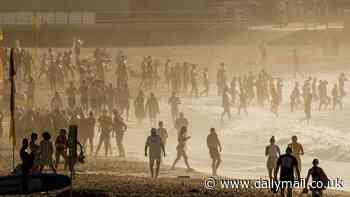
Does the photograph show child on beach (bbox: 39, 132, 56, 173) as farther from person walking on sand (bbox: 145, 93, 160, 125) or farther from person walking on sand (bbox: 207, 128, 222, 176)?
person walking on sand (bbox: 145, 93, 160, 125)

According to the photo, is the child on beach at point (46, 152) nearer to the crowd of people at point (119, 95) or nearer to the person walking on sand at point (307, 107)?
the crowd of people at point (119, 95)

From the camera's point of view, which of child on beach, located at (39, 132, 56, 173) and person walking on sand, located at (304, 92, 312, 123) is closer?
child on beach, located at (39, 132, 56, 173)

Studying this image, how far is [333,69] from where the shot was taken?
5059 cm

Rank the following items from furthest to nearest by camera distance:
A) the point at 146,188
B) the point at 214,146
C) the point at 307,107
Result: 1. the point at 307,107
2. the point at 214,146
3. the point at 146,188

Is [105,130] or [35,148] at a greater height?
[105,130]

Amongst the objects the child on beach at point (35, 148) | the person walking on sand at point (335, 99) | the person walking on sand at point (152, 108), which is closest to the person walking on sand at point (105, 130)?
the person walking on sand at point (152, 108)

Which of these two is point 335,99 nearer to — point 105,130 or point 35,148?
point 105,130

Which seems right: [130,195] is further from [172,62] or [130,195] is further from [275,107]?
[172,62]

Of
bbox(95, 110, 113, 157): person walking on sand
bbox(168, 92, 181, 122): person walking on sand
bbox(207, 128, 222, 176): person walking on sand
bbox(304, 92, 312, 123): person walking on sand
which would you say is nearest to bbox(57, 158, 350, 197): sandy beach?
bbox(207, 128, 222, 176): person walking on sand

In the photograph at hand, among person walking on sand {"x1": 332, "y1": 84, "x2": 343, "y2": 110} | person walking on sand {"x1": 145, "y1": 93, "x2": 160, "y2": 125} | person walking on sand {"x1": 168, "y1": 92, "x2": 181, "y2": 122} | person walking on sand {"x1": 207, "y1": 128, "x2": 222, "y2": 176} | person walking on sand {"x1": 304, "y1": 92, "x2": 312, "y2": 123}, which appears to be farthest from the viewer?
person walking on sand {"x1": 332, "y1": 84, "x2": 343, "y2": 110}

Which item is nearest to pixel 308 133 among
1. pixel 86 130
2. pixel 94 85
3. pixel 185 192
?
pixel 94 85

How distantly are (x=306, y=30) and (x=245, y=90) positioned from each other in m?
18.9

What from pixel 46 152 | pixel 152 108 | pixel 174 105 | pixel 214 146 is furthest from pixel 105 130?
pixel 46 152

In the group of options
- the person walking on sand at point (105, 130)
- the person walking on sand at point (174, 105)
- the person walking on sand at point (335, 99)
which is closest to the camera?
the person walking on sand at point (105, 130)
